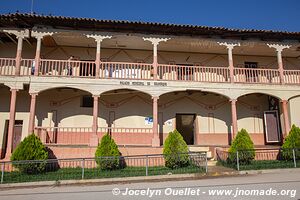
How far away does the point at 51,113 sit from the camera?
58.0ft

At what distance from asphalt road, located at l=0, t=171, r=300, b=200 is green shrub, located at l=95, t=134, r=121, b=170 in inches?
93.0

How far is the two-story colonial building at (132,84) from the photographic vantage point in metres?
15.9

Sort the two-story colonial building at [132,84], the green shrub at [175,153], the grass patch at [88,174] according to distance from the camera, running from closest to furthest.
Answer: the grass patch at [88,174], the green shrub at [175,153], the two-story colonial building at [132,84]

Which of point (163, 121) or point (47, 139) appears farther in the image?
point (163, 121)

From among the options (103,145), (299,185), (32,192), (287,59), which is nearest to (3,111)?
(103,145)

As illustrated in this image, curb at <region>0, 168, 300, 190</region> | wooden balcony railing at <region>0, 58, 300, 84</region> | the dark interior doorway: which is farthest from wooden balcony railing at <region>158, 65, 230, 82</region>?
curb at <region>0, 168, 300, 190</region>

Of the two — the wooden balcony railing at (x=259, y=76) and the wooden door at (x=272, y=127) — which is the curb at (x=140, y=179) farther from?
the wooden balcony railing at (x=259, y=76)

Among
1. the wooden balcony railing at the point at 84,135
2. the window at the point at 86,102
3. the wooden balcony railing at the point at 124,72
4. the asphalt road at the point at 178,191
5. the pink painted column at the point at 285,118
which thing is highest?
the wooden balcony railing at the point at 124,72

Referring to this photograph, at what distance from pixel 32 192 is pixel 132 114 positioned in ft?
32.3

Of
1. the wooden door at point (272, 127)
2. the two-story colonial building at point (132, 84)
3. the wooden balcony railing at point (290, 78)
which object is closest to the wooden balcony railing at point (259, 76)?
the two-story colonial building at point (132, 84)

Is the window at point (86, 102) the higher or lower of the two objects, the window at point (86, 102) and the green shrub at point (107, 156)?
Result: the higher

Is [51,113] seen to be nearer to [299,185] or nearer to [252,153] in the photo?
[252,153]

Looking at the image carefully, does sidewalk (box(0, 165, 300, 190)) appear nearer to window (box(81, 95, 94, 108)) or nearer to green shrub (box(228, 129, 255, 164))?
green shrub (box(228, 129, 255, 164))

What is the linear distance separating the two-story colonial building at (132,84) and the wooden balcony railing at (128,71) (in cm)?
8
